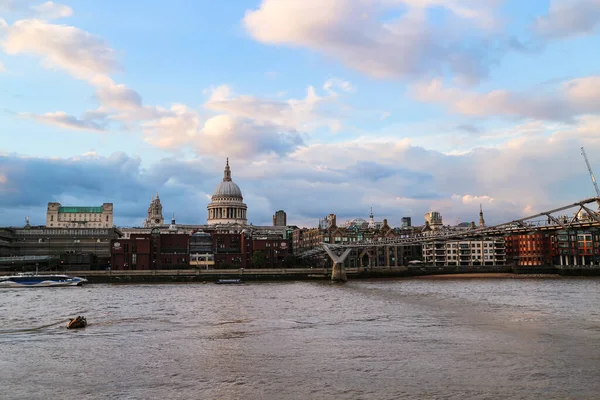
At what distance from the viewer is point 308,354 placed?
992 inches

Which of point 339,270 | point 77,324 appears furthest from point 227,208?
point 77,324

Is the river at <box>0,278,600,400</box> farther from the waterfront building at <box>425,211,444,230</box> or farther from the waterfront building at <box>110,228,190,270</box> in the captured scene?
the waterfront building at <box>425,211,444,230</box>

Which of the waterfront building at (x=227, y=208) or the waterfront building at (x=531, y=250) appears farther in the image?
the waterfront building at (x=227, y=208)

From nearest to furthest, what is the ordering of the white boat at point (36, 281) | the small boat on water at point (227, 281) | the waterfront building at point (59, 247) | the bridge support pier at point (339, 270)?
the white boat at point (36, 281) < the small boat on water at point (227, 281) < the bridge support pier at point (339, 270) < the waterfront building at point (59, 247)

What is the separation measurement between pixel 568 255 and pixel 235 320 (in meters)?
111

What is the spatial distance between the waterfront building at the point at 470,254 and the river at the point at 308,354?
99.1m

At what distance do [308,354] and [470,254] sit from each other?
406ft

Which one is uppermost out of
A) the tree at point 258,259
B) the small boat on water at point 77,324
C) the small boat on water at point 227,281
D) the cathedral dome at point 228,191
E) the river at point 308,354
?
the cathedral dome at point 228,191

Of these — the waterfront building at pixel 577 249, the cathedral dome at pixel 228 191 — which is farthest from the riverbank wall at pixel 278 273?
the cathedral dome at pixel 228 191

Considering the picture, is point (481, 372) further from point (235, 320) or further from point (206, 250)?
point (206, 250)

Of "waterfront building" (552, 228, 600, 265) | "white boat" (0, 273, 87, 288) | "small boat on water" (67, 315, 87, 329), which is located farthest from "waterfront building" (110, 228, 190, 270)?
"waterfront building" (552, 228, 600, 265)

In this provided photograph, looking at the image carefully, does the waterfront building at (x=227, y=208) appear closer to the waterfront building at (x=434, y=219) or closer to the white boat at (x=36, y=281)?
the waterfront building at (x=434, y=219)

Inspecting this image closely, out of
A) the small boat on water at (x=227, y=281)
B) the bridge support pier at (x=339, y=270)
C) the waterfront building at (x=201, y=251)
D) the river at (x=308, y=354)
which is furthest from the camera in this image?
the waterfront building at (x=201, y=251)

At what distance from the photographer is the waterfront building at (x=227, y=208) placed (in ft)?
623
